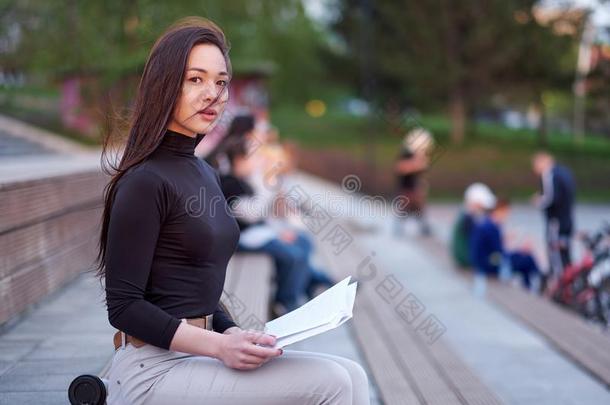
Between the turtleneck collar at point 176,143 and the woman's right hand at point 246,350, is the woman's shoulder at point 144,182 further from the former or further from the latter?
the woman's right hand at point 246,350

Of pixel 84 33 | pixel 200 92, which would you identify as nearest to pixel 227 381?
pixel 200 92

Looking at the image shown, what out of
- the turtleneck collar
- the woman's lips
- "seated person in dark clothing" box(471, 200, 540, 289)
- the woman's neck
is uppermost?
the woman's lips

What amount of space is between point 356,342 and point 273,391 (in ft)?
13.8

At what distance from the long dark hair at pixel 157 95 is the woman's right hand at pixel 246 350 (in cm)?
47

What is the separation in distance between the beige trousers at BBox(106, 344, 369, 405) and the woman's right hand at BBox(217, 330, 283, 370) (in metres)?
0.05

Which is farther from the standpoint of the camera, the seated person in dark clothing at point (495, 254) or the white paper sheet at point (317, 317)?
the seated person in dark clothing at point (495, 254)

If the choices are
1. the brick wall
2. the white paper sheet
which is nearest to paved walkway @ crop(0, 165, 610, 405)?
the brick wall

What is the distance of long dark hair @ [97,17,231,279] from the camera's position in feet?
8.64

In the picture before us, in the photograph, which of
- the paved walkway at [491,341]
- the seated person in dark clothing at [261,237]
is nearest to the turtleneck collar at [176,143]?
the paved walkway at [491,341]

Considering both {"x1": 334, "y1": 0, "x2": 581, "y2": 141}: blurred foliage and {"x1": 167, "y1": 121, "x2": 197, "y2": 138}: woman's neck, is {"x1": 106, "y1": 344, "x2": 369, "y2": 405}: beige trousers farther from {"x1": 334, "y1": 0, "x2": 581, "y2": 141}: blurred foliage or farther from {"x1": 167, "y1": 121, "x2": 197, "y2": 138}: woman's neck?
{"x1": 334, "y1": 0, "x2": 581, "y2": 141}: blurred foliage

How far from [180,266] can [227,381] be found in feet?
1.16

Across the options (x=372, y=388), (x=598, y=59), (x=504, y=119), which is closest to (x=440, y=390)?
(x=372, y=388)

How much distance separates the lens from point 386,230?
54.4 feet

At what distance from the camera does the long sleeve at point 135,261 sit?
8.12ft
